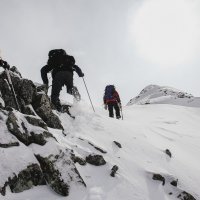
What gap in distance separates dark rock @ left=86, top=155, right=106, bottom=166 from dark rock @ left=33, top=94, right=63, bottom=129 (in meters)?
2.10

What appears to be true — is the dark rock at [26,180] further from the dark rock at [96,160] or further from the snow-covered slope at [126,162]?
the dark rock at [96,160]

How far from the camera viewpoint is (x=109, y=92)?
15.7 metres

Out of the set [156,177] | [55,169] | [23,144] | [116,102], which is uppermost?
[116,102]

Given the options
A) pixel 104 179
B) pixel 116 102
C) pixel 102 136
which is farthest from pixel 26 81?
pixel 116 102

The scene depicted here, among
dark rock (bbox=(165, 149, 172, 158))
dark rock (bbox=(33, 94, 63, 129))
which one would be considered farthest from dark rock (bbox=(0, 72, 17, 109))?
dark rock (bbox=(165, 149, 172, 158))

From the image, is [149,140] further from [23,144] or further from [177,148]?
[23,144]

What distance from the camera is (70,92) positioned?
12.4 metres

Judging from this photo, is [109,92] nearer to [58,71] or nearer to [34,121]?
[58,71]

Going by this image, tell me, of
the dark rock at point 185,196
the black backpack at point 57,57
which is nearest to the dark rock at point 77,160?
the dark rock at point 185,196

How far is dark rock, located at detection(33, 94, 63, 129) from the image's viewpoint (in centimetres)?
963

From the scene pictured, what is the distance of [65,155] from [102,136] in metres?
2.64

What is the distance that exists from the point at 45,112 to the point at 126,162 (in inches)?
126

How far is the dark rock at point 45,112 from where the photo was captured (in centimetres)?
963

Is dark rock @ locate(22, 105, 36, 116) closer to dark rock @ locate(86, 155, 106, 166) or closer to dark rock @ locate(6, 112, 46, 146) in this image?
dark rock @ locate(6, 112, 46, 146)
